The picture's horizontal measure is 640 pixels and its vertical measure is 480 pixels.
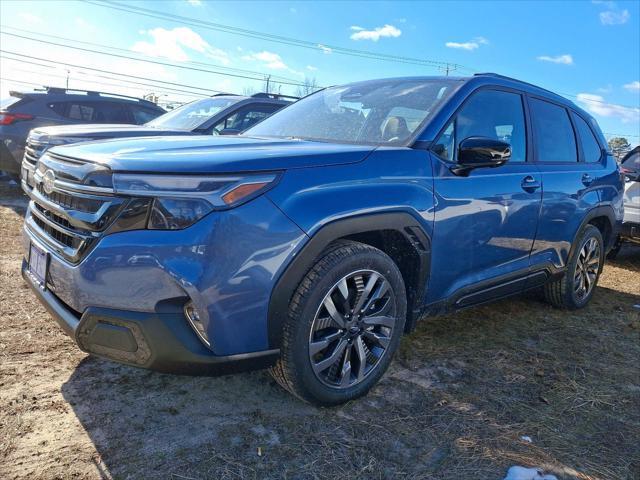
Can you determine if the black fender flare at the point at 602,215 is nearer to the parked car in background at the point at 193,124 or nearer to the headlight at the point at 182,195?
the headlight at the point at 182,195

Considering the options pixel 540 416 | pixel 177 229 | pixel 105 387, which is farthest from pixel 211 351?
pixel 540 416

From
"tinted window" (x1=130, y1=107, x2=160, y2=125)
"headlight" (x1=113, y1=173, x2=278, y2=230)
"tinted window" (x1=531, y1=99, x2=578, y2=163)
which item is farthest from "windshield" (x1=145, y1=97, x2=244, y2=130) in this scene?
"headlight" (x1=113, y1=173, x2=278, y2=230)

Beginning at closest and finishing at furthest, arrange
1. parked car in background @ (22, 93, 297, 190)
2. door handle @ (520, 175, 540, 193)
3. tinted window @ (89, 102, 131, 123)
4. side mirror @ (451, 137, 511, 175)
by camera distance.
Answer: side mirror @ (451, 137, 511, 175) → door handle @ (520, 175, 540, 193) → parked car in background @ (22, 93, 297, 190) → tinted window @ (89, 102, 131, 123)

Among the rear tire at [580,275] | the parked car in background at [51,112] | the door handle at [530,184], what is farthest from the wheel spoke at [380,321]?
the parked car in background at [51,112]

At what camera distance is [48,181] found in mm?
2398

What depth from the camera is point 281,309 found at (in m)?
2.12

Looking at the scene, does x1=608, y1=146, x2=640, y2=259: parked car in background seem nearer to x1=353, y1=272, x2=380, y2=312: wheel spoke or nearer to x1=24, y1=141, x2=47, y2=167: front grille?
x1=353, y1=272, x2=380, y2=312: wheel spoke

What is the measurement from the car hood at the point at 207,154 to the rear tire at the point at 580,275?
2.62m

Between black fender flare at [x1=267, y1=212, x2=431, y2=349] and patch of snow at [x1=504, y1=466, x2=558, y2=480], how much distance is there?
3.20ft

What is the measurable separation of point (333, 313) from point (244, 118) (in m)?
4.76

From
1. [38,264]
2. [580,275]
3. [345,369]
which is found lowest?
[345,369]

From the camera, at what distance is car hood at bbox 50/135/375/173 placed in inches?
79.4

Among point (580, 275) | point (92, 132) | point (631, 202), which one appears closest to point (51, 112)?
point (92, 132)

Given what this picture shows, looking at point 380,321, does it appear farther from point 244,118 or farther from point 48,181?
point 244,118
